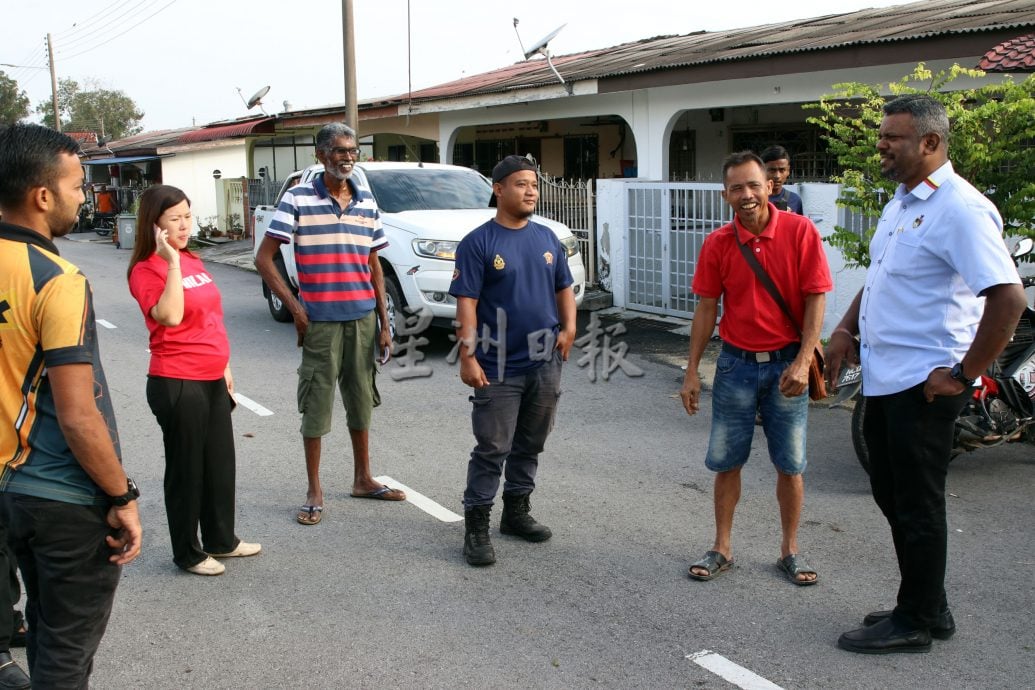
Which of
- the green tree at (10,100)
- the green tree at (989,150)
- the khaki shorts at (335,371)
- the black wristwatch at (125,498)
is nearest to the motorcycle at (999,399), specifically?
the green tree at (989,150)

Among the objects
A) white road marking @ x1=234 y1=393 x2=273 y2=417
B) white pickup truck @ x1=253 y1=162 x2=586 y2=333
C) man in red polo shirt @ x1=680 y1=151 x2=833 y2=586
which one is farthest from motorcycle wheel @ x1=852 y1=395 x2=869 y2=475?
white road marking @ x1=234 y1=393 x2=273 y2=417

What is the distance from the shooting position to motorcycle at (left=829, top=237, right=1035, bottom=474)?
5.44 meters

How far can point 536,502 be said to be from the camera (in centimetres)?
548

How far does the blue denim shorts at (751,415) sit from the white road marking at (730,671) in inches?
38.2

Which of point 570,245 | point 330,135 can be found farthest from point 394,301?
point 330,135

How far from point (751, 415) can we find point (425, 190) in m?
6.74

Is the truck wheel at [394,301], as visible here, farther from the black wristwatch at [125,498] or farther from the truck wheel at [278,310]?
the black wristwatch at [125,498]

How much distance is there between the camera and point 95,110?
232 ft

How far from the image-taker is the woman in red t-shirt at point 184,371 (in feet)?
13.8

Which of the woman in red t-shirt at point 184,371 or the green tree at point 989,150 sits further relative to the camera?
the green tree at point 989,150

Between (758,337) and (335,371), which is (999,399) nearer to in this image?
(758,337)

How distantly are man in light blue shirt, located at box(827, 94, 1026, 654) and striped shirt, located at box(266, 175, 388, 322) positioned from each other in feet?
8.86

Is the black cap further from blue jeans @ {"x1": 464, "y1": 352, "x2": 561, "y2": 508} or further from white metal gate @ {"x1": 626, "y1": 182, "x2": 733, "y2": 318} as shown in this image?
white metal gate @ {"x1": 626, "y1": 182, "x2": 733, "y2": 318}

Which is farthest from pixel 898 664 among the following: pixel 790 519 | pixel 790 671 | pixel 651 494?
pixel 651 494
